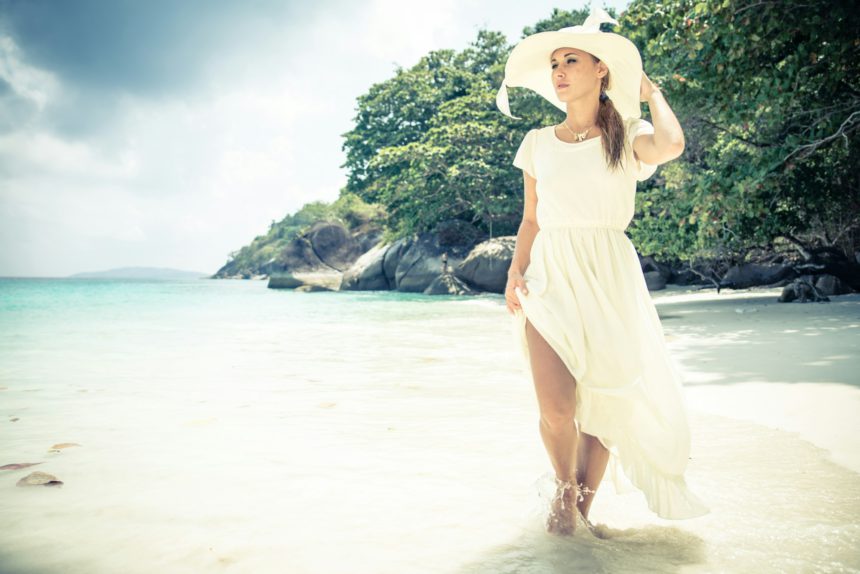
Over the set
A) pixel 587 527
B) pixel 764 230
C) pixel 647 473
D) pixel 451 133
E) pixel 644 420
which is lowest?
pixel 587 527

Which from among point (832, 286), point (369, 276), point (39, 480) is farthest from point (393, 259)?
point (39, 480)

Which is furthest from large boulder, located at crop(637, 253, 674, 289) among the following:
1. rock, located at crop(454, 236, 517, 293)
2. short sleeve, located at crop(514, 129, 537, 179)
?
short sleeve, located at crop(514, 129, 537, 179)

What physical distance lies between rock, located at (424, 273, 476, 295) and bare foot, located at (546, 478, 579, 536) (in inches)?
878

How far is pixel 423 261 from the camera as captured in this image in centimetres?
2841

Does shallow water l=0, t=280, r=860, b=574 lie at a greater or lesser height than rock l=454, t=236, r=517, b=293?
lesser

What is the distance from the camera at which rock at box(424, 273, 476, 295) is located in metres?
24.9

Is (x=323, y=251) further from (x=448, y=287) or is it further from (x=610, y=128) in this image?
(x=610, y=128)

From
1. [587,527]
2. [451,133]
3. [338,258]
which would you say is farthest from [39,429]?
[338,258]

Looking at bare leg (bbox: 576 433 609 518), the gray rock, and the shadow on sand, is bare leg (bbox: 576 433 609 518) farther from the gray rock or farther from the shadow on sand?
the gray rock

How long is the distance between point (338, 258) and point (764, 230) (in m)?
38.4

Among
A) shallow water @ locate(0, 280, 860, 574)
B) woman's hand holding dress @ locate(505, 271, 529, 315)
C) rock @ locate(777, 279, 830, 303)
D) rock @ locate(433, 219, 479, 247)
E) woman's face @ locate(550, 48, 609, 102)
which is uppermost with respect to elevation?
rock @ locate(433, 219, 479, 247)

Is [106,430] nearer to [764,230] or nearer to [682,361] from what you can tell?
[682,361]

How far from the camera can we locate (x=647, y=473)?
7.36ft

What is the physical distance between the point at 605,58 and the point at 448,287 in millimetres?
23022
